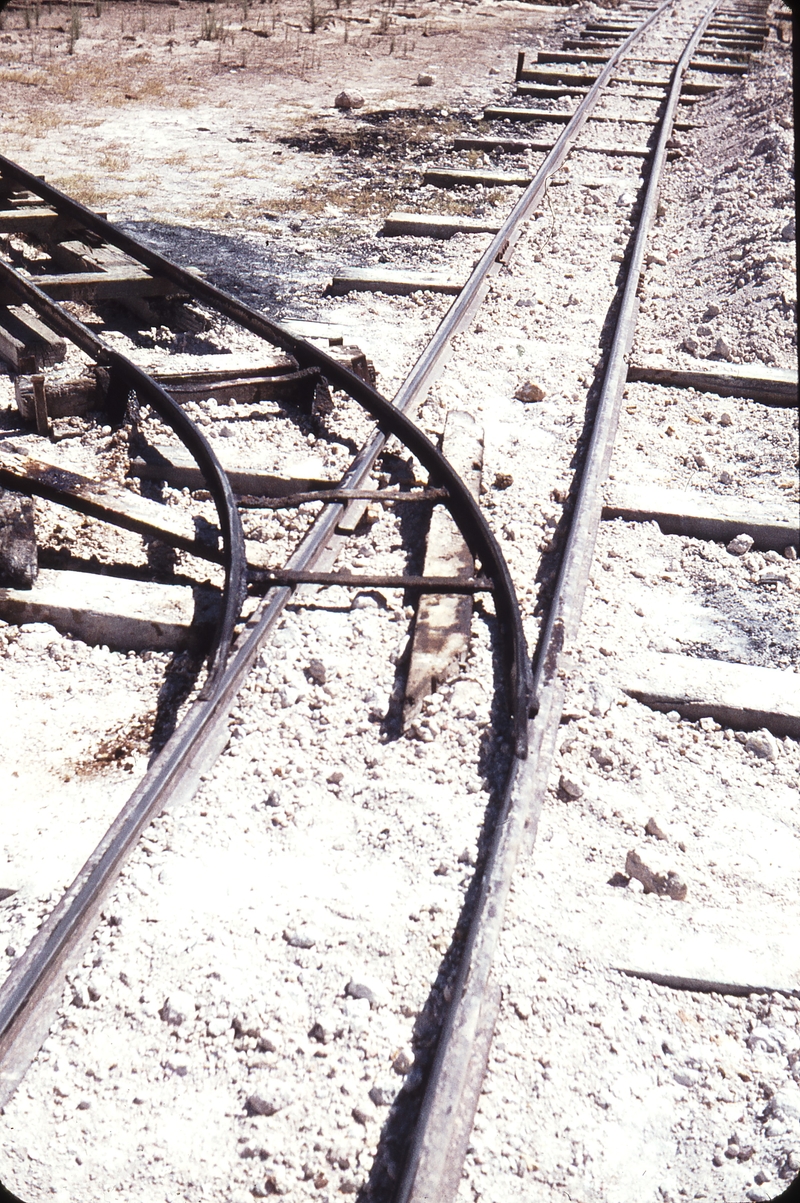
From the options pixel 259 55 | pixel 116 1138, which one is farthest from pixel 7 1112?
pixel 259 55

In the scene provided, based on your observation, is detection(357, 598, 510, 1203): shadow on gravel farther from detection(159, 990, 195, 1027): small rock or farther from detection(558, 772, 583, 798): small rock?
detection(159, 990, 195, 1027): small rock

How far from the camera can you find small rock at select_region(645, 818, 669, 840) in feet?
9.64

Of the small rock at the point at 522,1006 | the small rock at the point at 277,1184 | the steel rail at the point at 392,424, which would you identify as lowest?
the small rock at the point at 277,1184

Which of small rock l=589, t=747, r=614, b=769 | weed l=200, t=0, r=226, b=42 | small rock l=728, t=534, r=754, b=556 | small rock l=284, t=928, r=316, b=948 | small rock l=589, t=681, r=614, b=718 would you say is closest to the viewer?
small rock l=284, t=928, r=316, b=948

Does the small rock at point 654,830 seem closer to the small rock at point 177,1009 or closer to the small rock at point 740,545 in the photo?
the small rock at point 177,1009

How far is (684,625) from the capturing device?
393cm

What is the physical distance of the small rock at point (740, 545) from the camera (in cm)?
442

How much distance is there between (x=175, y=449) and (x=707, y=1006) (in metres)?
3.41

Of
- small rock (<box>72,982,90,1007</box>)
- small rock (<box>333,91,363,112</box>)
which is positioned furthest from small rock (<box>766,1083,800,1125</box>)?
small rock (<box>333,91,363,112</box>)

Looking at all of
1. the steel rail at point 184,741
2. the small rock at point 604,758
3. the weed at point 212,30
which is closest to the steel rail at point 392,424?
the steel rail at point 184,741

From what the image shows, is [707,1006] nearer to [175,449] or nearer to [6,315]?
[175,449]

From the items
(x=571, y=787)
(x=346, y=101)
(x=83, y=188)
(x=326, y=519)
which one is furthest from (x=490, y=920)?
(x=346, y=101)

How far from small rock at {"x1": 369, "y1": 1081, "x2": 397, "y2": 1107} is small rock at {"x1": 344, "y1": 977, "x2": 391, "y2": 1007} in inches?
7.8

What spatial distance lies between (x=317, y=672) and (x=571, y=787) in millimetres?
956
